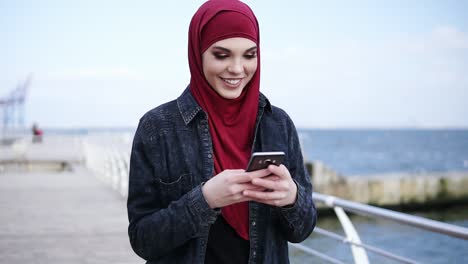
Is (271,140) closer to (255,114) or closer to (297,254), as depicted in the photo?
(255,114)

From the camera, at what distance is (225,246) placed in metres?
1.53

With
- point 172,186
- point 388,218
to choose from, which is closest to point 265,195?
point 172,186

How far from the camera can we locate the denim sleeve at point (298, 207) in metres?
1.49

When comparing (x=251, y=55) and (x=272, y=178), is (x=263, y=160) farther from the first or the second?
(x=251, y=55)

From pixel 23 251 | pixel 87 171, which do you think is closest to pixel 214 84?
pixel 23 251

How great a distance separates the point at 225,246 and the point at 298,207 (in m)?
0.22

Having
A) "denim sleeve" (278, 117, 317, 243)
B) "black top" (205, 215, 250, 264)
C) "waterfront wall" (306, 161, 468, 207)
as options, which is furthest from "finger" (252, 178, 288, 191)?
"waterfront wall" (306, 161, 468, 207)

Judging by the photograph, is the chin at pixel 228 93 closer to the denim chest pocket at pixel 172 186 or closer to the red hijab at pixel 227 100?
the red hijab at pixel 227 100

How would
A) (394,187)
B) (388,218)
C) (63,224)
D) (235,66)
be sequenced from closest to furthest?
1. (235,66)
2. (388,218)
3. (63,224)
4. (394,187)

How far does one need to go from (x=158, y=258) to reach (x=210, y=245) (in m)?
0.15

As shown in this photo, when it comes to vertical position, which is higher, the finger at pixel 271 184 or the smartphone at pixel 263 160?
the smartphone at pixel 263 160

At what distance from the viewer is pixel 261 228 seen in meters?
1.54

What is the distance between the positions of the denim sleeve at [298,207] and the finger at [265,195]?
9 cm

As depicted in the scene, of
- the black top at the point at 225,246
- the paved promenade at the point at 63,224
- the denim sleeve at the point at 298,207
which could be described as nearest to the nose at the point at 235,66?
the denim sleeve at the point at 298,207
